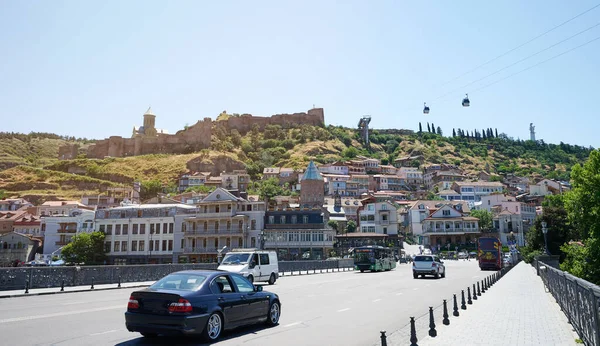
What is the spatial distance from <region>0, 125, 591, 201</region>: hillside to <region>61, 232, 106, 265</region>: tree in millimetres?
64821

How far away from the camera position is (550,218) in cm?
4675

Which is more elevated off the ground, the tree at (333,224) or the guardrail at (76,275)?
the tree at (333,224)

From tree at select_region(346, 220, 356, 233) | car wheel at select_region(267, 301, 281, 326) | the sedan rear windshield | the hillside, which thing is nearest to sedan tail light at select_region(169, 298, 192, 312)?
the sedan rear windshield

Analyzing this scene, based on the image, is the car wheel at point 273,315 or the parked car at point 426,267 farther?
the parked car at point 426,267

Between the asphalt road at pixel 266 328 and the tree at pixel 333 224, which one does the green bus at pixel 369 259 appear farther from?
the tree at pixel 333 224

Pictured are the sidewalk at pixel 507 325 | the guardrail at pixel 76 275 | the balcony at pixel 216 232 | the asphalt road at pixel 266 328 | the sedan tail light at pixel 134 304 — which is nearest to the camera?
the sedan tail light at pixel 134 304

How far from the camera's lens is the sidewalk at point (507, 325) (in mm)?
8945

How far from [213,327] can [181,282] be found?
1.06 metres

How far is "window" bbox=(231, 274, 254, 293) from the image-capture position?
975 cm

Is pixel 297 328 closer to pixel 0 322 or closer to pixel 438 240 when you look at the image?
pixel 0 322

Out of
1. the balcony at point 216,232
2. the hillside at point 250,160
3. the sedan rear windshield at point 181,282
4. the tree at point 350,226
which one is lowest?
the sedan rear windshield at point 181,282

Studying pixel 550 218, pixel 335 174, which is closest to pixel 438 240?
pixel 550 218

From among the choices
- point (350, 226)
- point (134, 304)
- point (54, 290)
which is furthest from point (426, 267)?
point (350, 226)

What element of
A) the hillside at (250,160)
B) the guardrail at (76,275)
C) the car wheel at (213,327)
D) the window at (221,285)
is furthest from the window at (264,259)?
the hillside at (250,160)
